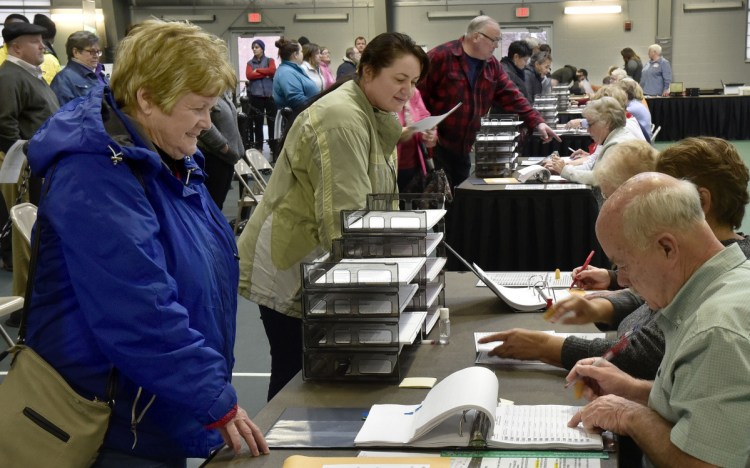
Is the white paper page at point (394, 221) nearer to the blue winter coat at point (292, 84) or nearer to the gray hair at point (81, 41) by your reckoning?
the gray hair at point (81, 41)

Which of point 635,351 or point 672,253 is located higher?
point 672,253

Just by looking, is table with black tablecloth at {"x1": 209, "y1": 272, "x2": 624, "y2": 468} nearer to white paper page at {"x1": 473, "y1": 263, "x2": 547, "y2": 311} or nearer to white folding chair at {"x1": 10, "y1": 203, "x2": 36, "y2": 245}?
white paper page at {"x1": 473, "y1": 263, "x2": 547, "y2": 311}

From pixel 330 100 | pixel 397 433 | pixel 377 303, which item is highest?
pixel 330 100

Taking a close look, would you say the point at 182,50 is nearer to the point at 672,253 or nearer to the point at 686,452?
the point at 672,253

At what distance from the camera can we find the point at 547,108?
894cm

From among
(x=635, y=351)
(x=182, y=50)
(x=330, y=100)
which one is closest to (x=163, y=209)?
(x=182, y=50)

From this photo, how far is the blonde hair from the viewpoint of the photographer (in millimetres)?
1561

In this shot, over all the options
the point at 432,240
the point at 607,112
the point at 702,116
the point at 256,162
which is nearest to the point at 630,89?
the point at 607,112

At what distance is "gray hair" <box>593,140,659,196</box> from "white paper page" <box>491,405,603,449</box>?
1.09 meters

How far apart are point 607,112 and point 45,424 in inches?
164

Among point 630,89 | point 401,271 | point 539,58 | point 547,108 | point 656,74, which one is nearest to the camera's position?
point 401,271

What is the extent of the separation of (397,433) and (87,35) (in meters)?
5.03

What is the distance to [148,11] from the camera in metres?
19.2

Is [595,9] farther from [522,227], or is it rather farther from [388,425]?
[388,425]
